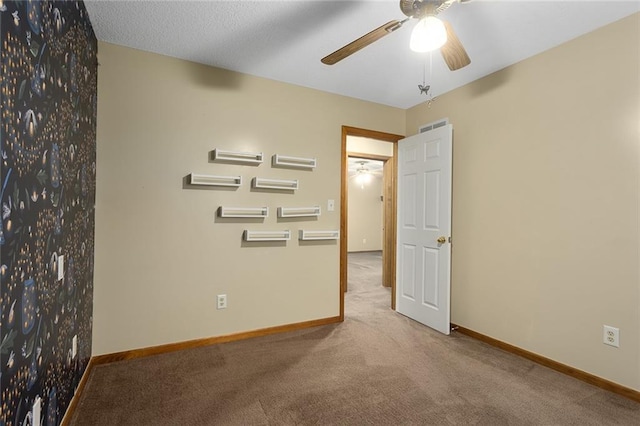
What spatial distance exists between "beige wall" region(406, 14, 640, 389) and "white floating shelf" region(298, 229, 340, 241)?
1.27 m

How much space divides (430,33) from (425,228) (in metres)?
2.13

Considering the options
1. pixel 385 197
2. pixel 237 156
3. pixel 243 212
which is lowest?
pixel 243 212

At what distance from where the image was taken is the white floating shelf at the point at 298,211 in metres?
3.00

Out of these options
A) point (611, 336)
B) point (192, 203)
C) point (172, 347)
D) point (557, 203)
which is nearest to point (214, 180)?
point (192, 203)

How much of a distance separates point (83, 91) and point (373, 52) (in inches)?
81.6

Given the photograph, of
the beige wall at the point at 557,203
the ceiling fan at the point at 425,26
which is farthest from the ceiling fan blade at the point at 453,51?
the beige wall at the point at 557,203

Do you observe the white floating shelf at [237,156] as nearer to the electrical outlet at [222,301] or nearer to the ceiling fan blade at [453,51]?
the electrical outlet at [222,301]

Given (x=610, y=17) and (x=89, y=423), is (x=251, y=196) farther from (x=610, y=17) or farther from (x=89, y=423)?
(x=610, y=17)

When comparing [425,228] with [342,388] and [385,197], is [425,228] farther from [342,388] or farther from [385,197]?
[342,388]

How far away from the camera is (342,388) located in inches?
81.7

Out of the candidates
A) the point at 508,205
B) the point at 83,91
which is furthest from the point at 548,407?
the point at 83,91

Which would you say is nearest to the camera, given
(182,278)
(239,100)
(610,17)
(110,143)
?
(610,17)

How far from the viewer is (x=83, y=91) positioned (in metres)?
1.94

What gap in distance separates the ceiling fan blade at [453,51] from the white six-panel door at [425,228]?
1.20 m
